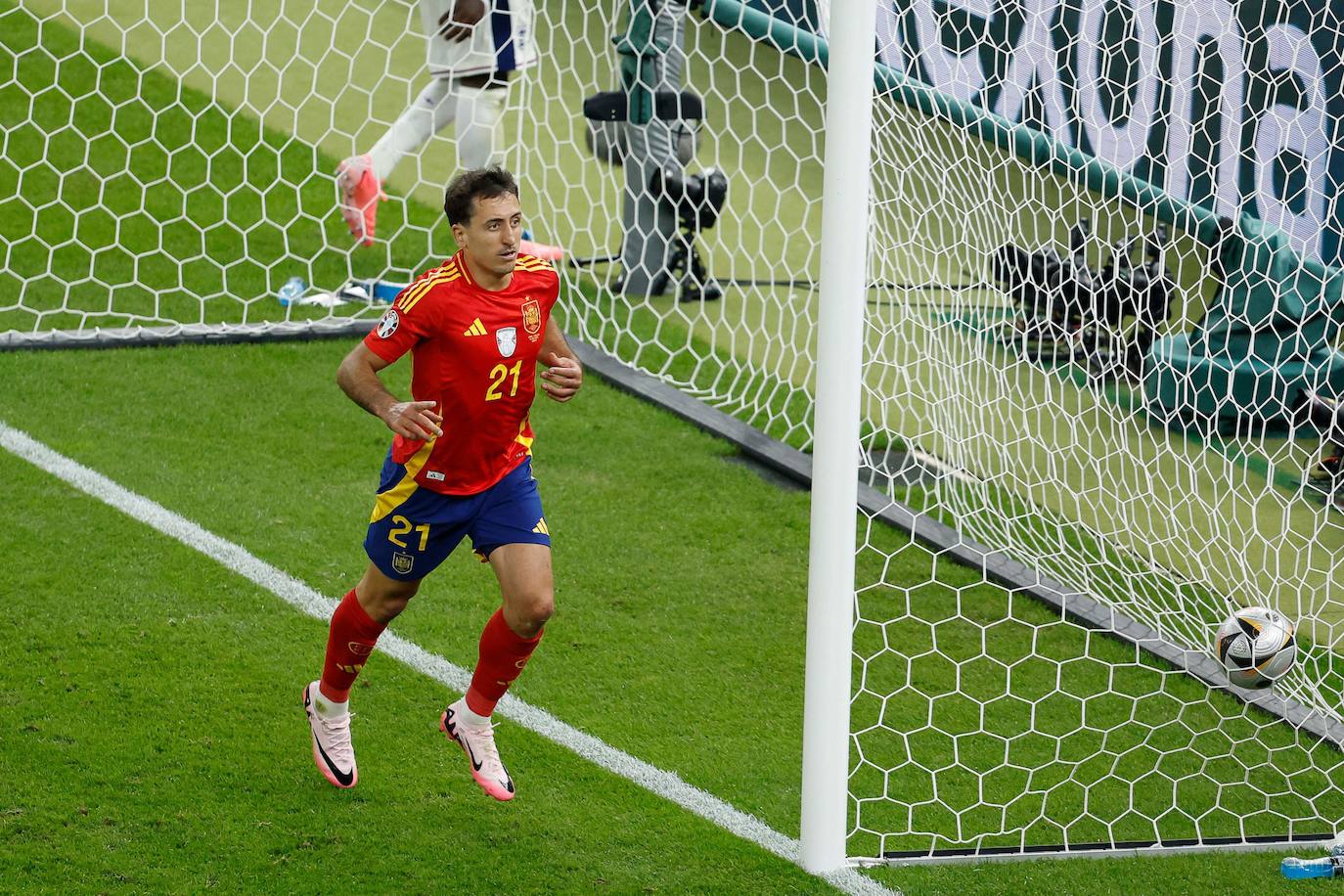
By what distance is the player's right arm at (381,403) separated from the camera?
3.26m

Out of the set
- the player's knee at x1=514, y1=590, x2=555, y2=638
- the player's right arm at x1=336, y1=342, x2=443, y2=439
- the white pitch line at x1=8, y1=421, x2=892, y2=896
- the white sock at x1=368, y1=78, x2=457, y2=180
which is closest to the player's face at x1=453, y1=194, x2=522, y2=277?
the player's right arm at x1=336, y1=342, x2=443, y2=439

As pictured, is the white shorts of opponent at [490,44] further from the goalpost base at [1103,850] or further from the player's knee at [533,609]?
the goalpost base at [1103,850]

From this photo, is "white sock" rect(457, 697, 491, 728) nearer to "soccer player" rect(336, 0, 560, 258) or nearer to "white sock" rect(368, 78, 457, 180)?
"soccer player" rect(336, 0, 560, 258)

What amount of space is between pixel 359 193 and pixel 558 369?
3.96 meters

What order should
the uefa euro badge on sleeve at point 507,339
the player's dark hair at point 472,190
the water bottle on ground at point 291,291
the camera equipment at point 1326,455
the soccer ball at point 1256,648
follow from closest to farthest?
the player's dark hair at point 472,190 → the uefa euro badge on sleeve at point 507,339 → the soccer ball at point 1256,648 → the camera equipment at point 1326,455 → the water bottle on ground at point 291,291

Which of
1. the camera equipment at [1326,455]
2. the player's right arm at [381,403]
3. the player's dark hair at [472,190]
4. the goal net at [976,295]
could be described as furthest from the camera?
the camera equipment at [1326,455]

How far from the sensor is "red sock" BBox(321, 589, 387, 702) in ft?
12.2

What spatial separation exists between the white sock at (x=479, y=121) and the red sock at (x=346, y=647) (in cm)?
372

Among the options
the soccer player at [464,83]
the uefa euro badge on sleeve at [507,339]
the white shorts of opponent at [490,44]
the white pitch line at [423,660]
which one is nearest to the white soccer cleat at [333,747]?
the white pitch line at [423,660]

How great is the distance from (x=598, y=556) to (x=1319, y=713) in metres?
2.21

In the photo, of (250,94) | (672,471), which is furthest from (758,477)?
(250,94)

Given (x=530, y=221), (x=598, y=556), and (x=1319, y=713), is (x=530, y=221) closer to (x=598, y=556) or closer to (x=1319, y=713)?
(x=598, y=556)

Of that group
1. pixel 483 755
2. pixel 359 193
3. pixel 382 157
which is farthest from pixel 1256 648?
pixel 382 157

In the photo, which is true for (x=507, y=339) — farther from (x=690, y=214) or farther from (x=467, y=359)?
(x=690, y=214)
